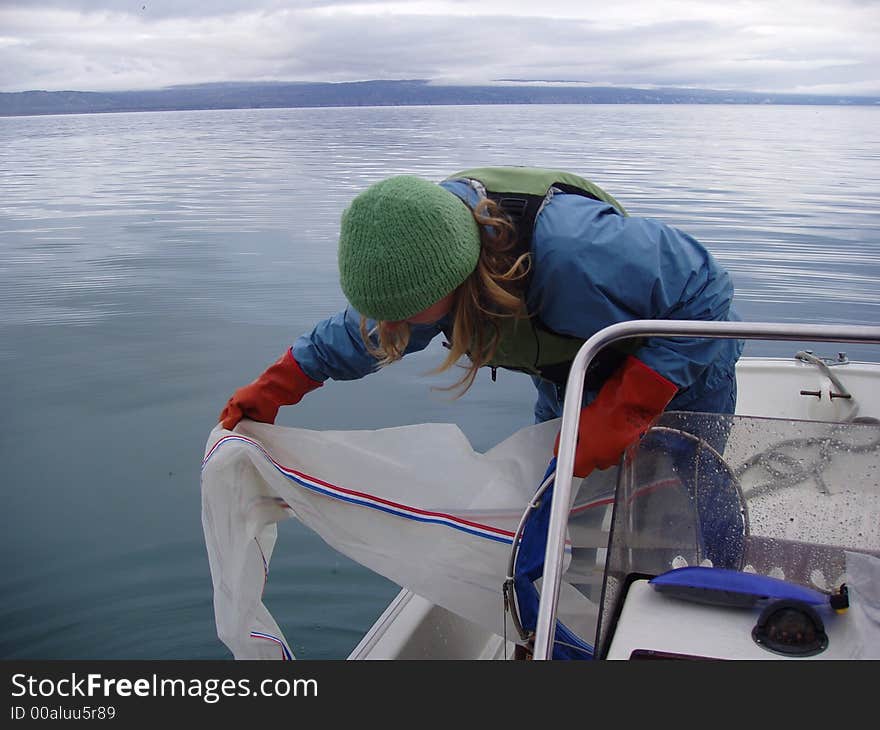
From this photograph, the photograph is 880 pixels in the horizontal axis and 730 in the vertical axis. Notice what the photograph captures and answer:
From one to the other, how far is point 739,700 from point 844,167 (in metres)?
16.9

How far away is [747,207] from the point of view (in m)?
11.6

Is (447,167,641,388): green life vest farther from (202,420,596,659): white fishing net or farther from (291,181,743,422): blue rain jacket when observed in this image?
(202,420,596,659): white fishing net

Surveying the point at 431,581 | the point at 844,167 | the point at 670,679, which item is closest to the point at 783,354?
the point at 431,581

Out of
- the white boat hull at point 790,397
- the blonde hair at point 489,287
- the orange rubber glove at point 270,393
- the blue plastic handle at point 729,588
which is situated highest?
the blonde hair at point 489,287

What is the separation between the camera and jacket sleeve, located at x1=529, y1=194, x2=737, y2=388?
62.7 inches

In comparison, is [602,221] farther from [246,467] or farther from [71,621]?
[71,621]

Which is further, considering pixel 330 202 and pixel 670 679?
pixel 330 202

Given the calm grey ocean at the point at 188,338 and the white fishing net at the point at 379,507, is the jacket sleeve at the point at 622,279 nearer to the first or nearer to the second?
the white fishing net at the point at 379,507

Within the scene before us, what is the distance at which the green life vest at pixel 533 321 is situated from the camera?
64.2 inches

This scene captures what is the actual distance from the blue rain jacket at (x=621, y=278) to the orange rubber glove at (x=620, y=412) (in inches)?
1.2

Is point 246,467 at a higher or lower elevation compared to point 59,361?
higher

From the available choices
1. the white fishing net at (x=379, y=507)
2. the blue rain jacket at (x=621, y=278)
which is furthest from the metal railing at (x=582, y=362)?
the white fishing net at (x=379, y=507)

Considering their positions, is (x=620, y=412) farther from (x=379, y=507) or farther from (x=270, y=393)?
(x=270, y=393)

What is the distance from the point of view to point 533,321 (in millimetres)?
1739
